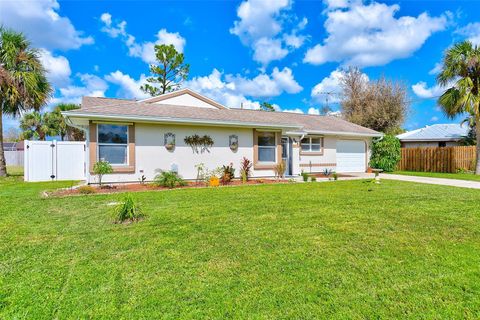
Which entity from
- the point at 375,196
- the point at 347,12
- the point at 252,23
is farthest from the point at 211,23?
the point at 375,196

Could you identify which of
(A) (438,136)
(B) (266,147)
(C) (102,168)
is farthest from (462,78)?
(C) (102,168)

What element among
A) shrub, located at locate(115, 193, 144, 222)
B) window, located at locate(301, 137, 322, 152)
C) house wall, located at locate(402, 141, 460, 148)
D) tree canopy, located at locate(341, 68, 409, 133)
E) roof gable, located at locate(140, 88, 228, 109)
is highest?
tree canopy, located at locate(341, 68, 409, 133)

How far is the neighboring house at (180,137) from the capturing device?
1114cm

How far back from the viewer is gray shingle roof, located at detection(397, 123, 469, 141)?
1006 inches

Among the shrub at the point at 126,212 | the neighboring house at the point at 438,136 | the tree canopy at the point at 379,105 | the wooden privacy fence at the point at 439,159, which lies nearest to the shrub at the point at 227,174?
the shrub at the point at 126,212

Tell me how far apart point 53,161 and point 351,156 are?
18404 millimetres

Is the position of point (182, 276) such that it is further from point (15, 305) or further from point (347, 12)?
point (347, 12)

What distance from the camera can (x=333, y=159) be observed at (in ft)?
59.8

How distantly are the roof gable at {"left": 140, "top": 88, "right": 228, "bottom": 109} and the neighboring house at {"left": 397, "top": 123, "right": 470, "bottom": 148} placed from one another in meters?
21.7

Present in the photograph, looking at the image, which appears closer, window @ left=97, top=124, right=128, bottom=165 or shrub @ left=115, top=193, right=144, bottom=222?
shrub @ left=115, top=193, right=144, bottom=222

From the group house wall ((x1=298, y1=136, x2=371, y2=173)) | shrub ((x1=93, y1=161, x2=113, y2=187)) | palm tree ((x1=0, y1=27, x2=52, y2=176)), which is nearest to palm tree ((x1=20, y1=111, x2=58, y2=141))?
palm tree ((x1=0, y1=27, x2=52, y2=176))

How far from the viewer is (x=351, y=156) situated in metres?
19.1

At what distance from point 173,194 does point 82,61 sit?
19567mm

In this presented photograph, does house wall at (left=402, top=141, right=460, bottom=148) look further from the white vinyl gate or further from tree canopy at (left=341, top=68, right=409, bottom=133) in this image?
the white vinyl gate
